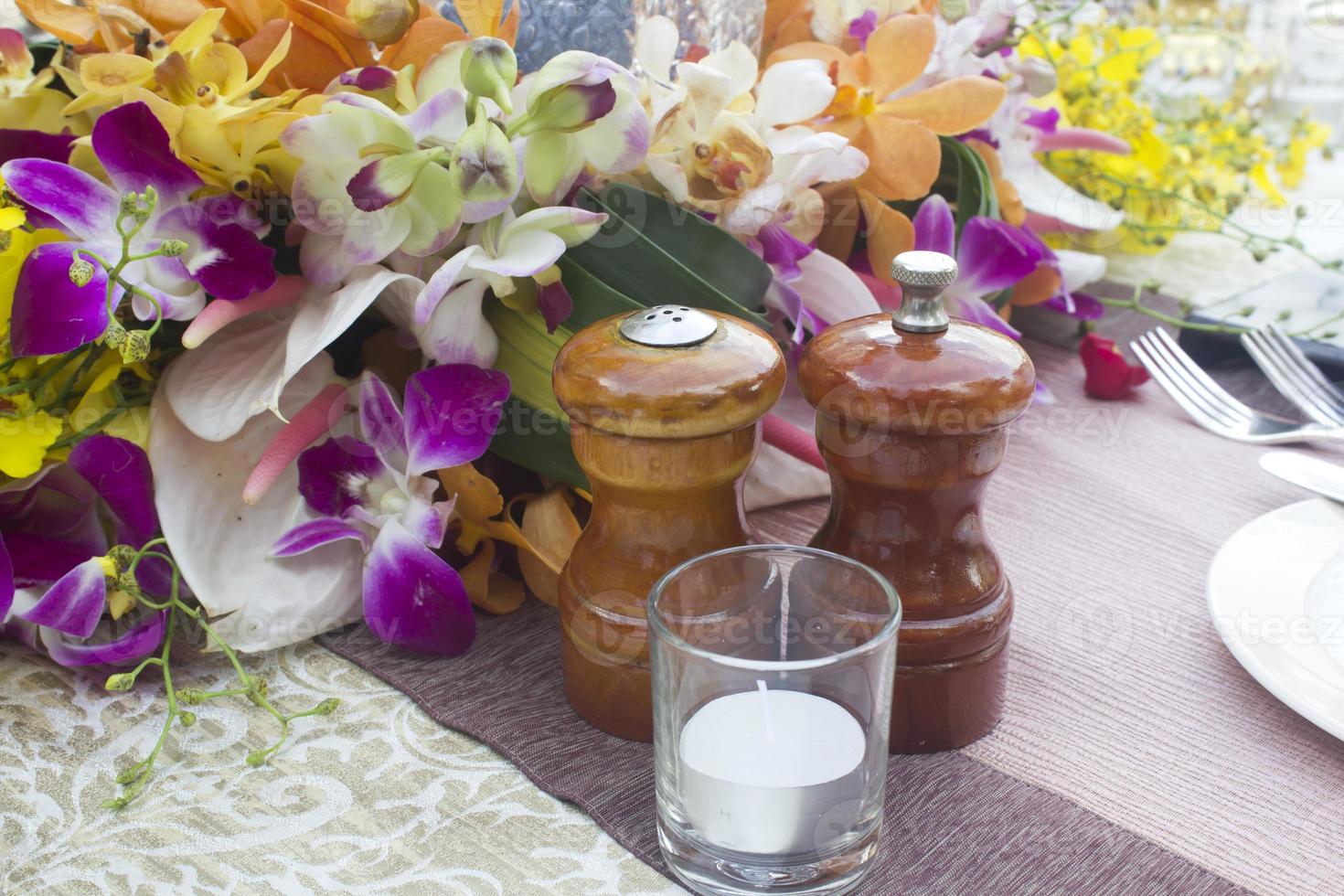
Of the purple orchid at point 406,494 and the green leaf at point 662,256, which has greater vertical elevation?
the green leaf at point 662,256

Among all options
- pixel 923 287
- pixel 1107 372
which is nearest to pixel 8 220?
pixel 923 287

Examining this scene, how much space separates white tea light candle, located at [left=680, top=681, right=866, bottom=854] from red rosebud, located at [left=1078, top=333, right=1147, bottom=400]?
440 mm

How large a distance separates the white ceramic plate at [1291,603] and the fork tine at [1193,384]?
0.15 meters

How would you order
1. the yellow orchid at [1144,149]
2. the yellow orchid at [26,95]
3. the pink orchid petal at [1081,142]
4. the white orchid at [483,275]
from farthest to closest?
the yellow orchid at [1144,149] < the pink orchid petal at [1081,142] < the yellow orchid at [26,95] < the white orchid at [483,275]

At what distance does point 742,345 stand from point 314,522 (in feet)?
0.69

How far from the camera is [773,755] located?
1.27 feet

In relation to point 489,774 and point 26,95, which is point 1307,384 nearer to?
point 489,774

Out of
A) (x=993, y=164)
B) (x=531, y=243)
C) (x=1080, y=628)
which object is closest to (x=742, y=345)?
(x=531, y=243)

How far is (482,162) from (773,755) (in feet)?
0.78

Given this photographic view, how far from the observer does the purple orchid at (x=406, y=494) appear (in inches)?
19.8

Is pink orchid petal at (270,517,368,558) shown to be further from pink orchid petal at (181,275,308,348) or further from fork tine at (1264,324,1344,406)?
fork tine at (1264,324,1344,406)

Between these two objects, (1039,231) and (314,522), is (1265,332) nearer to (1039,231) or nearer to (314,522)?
(1039,231)

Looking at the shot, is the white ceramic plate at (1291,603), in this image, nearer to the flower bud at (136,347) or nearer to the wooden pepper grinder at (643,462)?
the wooden pepper grinder at (643,462)

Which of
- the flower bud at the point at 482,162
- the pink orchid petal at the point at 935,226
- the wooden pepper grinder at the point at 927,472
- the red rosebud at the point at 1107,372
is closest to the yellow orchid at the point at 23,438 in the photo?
the flower bud at the point at 482,162
